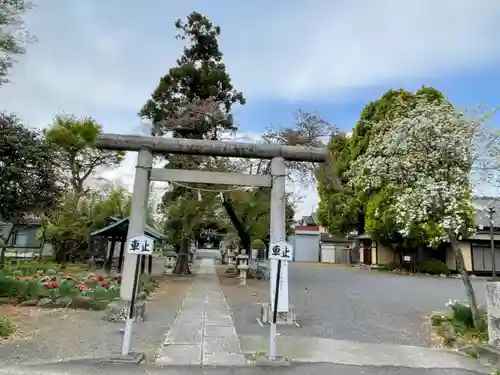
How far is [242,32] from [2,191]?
6.98m

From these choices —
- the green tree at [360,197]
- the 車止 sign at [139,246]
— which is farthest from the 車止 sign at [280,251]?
the green tree at [360,197]

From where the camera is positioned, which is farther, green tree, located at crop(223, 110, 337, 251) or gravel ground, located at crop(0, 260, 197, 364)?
green tree, located at crop(223, 110, 337, 251)

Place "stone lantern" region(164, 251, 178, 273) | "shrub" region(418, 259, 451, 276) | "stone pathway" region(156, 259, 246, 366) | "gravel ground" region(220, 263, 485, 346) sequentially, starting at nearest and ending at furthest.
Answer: "stone pathway" region(156, 259, 246, 366)
"gravel ground" region(220, 263, 485, 346)
"stone lantern" region(164, 251, 178, 273)
"shrub" region(418, 259, 451, 276)

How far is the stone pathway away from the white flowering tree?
4.19 m

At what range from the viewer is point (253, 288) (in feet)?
47.6

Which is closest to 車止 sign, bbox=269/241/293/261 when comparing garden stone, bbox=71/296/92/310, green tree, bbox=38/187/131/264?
garden stone, bbox=71/296/92/310

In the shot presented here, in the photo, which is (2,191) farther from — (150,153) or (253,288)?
(253,288)

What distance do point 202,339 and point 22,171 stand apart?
5.05m

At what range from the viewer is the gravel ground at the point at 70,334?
5.32 m

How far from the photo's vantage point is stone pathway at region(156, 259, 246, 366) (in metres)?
5.26

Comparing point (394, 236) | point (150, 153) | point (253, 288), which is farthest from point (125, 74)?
point (394, 236)

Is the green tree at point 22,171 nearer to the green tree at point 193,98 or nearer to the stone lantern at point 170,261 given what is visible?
the green tree at point 193,98

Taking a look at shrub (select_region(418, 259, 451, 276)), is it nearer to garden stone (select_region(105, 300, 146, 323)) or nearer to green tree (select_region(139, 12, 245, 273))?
green tree (select_region(139, 12, 245, 273))

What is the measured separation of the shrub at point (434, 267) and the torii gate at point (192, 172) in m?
17.8
